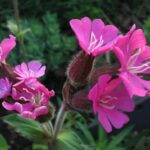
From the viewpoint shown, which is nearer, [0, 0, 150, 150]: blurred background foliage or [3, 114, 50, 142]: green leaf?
[3, 114, 50, 142]: green leaf

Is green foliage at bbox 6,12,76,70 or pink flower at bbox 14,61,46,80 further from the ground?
pink flower at bbox 14,61,46,80

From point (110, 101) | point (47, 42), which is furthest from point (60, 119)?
point (47, 42)

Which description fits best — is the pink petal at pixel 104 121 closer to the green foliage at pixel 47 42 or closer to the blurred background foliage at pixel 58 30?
the blurred background foliage at pixel 58 30

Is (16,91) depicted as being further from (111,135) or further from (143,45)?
(111,135)

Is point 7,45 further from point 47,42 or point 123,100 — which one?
point 47,42

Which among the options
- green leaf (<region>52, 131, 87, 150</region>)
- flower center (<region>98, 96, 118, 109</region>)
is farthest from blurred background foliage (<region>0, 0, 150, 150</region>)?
flower center (<region>98, 96, 118, 109</region>)

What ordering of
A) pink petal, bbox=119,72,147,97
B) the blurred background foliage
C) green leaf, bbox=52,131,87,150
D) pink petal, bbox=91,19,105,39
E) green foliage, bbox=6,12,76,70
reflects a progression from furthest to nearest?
green foliage, bbox=6,12,76,70, the blurred background foliage, green leaf, bbox=52,131,87,150, pink petal, bbox=91,19,105,39, pink petal, bbox=119,72,147,97

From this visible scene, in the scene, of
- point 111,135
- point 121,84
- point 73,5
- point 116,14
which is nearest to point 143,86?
point 121,84

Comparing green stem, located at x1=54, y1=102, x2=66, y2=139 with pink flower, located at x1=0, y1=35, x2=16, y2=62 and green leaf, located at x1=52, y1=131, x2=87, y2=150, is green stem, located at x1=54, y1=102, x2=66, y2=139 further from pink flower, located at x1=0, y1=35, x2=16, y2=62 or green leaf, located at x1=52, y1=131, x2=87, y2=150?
pink flower, located at x1=0, y1=35, x2=16, y2=62
